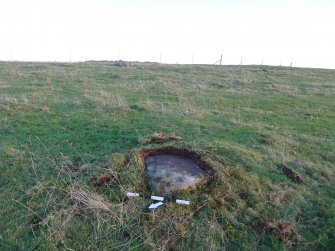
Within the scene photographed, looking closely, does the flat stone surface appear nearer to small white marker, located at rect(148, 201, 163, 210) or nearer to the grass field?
the grass field

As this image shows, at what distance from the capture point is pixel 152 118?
10359 mm

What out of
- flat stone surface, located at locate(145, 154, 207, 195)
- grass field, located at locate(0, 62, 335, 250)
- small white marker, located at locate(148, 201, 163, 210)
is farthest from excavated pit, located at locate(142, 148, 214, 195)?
small white marker, located at locate(148, 201, 163, 210)

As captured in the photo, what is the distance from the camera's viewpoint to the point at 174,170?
5.90m

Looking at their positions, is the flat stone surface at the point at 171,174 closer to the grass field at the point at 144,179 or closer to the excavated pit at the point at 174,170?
the excavated pit at the point at 174,170

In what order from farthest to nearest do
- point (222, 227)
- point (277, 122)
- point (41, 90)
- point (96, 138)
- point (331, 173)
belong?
point (41, 90) → point (277, 122) → point (96, 138) → point (331, 173) → point (222, 227)

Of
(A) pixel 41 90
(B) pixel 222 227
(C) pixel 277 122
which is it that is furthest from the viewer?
(A) pixel 41 90

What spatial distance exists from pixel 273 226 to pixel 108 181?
2.69 meters

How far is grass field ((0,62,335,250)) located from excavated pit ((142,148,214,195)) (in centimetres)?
→ 16

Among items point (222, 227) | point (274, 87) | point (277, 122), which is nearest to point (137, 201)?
point (222, 227)

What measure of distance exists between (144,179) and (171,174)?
1.52ft

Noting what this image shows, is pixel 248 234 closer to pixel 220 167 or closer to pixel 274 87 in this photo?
pixel 220 167

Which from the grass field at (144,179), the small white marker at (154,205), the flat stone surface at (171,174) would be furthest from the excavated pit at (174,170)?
the small white marker at (154,205)

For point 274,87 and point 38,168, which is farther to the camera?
point 274,87

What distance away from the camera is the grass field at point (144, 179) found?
480cm
